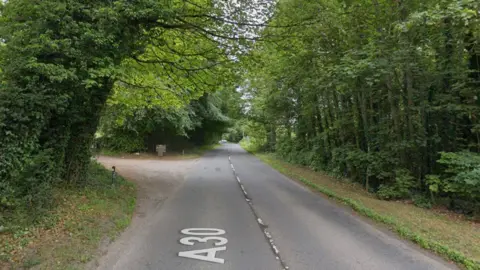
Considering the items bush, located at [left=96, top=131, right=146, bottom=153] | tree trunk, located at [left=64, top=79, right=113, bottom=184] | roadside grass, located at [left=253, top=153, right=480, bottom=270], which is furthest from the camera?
bush, located at [left=96, top=131, right=146, bottom=153]

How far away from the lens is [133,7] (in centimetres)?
606

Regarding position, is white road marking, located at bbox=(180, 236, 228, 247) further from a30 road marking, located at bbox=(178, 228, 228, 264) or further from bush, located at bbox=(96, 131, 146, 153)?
bush, located at bbox=(96, 131, 146, 153)

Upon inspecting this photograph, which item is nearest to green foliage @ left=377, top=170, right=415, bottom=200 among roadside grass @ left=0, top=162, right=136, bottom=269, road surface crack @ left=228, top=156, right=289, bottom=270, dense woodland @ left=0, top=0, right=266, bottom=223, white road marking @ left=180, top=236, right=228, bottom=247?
road surface crack @ left=228, top=156, right=289, bottom=270

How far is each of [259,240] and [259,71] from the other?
277 inches

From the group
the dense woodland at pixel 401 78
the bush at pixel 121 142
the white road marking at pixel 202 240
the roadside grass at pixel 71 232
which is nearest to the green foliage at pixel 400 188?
the dense woodland at pixel 401 78

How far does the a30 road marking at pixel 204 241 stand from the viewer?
186 inches

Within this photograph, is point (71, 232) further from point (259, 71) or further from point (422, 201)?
point (422, 201)

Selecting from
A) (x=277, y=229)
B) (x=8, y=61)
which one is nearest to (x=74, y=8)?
(x=8, y=61)

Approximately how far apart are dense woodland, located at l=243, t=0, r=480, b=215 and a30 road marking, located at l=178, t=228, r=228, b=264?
5.62m

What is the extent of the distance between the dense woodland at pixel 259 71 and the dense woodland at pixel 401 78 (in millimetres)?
49

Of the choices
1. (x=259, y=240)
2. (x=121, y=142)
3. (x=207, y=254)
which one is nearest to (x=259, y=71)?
(x=259, y=240)

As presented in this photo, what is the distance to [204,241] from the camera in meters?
5.44

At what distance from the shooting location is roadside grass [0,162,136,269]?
13.6 feet

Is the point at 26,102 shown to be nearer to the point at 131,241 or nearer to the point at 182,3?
the point at 131,241
